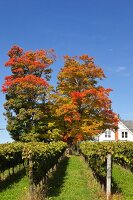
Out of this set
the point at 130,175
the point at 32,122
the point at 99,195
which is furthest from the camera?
the point at 32,122

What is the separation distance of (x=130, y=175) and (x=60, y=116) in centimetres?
3368

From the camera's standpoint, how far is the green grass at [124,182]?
786 inches

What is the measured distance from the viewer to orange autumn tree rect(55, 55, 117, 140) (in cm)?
5968

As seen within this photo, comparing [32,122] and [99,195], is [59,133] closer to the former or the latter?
[32,122]

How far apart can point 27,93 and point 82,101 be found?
7.66 m

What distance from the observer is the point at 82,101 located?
60375 mm

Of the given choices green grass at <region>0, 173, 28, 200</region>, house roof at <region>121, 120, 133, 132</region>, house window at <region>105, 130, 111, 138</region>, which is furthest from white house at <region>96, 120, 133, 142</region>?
green grass at <region>0, 173, 28, 200</region>

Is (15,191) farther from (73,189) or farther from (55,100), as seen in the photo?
(55,100)

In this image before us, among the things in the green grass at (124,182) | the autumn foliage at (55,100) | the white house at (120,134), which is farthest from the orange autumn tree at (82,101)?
the white house at (120,134)

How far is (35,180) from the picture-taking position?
63.5 feet

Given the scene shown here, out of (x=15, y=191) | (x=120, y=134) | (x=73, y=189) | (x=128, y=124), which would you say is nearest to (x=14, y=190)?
(x=15, y=191)

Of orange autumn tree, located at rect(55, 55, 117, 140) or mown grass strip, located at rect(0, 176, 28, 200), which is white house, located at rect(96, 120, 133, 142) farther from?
mown grass strip, located at rect(0, 176, 28, 200)

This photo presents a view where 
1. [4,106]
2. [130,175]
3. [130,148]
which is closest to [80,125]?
[4,106]

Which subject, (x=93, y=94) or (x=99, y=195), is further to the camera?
(x=93, y=94)
